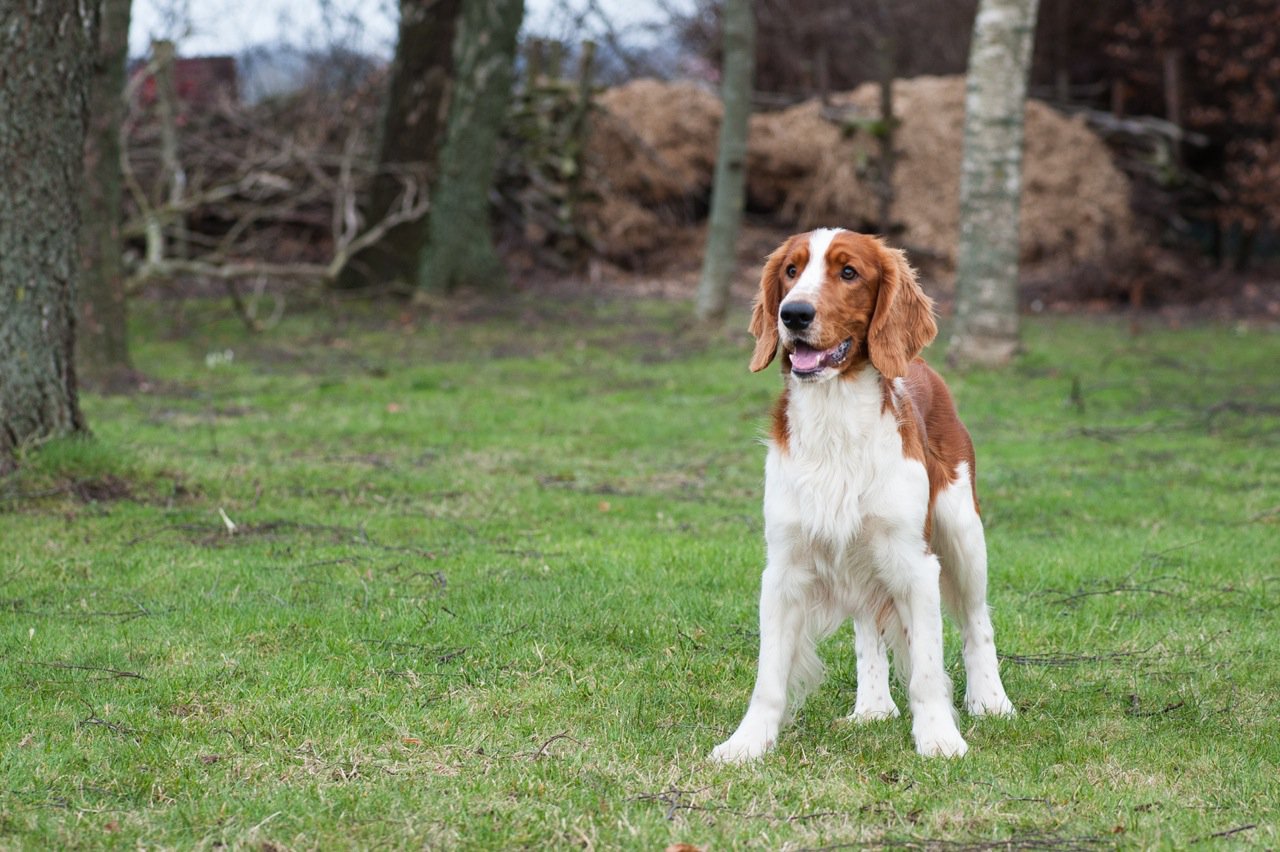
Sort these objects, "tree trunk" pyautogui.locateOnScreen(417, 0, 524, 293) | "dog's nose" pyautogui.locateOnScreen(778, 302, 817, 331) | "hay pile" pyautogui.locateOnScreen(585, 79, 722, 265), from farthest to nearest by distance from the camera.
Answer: "hay pile" pyautogui.locateOnScreen(585, 79, 722, 265) → "tree trunk" pyautogui.locateOnScreen(417, 0, 524, 293) → "dog's nose" pyautogui.locateOnScreen(778, 302, 817, 331)

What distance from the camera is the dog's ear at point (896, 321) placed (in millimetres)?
3975

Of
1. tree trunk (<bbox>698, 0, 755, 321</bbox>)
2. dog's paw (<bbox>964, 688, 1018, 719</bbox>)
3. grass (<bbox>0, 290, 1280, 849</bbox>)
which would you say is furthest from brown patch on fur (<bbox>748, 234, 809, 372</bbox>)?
tree trunk (<bbox>698, 0, 755, 321</bbox>)

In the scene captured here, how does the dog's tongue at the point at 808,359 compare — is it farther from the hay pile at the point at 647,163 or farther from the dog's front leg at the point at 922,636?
the hay pile at the point at 647,163

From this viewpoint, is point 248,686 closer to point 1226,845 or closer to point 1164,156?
point 1226,845

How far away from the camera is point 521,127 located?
18672mm

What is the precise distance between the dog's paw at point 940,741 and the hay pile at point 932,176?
1544 cm

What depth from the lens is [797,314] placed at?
3.83 meters

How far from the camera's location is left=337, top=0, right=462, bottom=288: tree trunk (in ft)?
50.3

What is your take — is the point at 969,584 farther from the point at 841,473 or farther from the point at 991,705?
the point at 841,473

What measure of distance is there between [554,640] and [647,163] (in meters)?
15.5

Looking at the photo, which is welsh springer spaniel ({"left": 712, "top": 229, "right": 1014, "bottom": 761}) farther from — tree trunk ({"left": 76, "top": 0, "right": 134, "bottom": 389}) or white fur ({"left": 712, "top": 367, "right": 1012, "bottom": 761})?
tree trunk ({"left": 76, "top": 0, "right": 134, "bottom": 389})

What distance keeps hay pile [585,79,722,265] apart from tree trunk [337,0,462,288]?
400cm

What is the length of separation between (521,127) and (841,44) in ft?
27.0

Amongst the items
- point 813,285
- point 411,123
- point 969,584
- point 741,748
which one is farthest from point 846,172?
point 741,748
